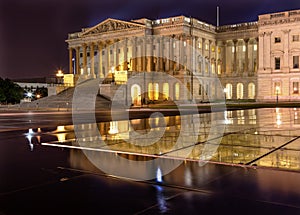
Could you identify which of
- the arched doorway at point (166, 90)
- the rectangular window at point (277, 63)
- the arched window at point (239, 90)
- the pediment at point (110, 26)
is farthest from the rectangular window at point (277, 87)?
the pediment at point (110, 26)

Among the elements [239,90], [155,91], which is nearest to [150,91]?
[155,91]

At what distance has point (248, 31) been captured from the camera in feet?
289

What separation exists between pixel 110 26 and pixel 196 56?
22.5 meters

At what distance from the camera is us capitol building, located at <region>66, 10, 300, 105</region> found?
7744 centimetres

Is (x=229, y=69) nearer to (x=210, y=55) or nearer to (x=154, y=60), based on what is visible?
(x=210, y=55)

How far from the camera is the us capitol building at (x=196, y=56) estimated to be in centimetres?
7744

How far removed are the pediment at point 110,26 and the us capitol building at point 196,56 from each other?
0.16 metres

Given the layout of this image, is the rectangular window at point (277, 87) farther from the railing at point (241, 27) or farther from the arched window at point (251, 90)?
the railing at point (241, 27)

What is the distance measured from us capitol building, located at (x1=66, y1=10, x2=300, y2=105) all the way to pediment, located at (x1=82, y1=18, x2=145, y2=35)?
0.52ft

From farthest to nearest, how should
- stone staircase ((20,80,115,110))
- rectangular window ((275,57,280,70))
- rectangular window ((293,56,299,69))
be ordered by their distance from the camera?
1. rectangular window ((275,57,280,70))
2. rectangular window ((293,56,299,69))
3. stone staircase ((20,80,115,110))

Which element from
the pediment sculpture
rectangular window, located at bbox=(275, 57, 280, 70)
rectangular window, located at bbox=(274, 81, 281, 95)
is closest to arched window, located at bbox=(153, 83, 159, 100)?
the pediment sculpture

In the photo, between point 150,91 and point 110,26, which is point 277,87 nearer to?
point 150,91

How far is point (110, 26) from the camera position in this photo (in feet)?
296

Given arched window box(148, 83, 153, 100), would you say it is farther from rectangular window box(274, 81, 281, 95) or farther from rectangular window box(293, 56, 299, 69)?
rectangular window box(293, 56, 299, 69)
